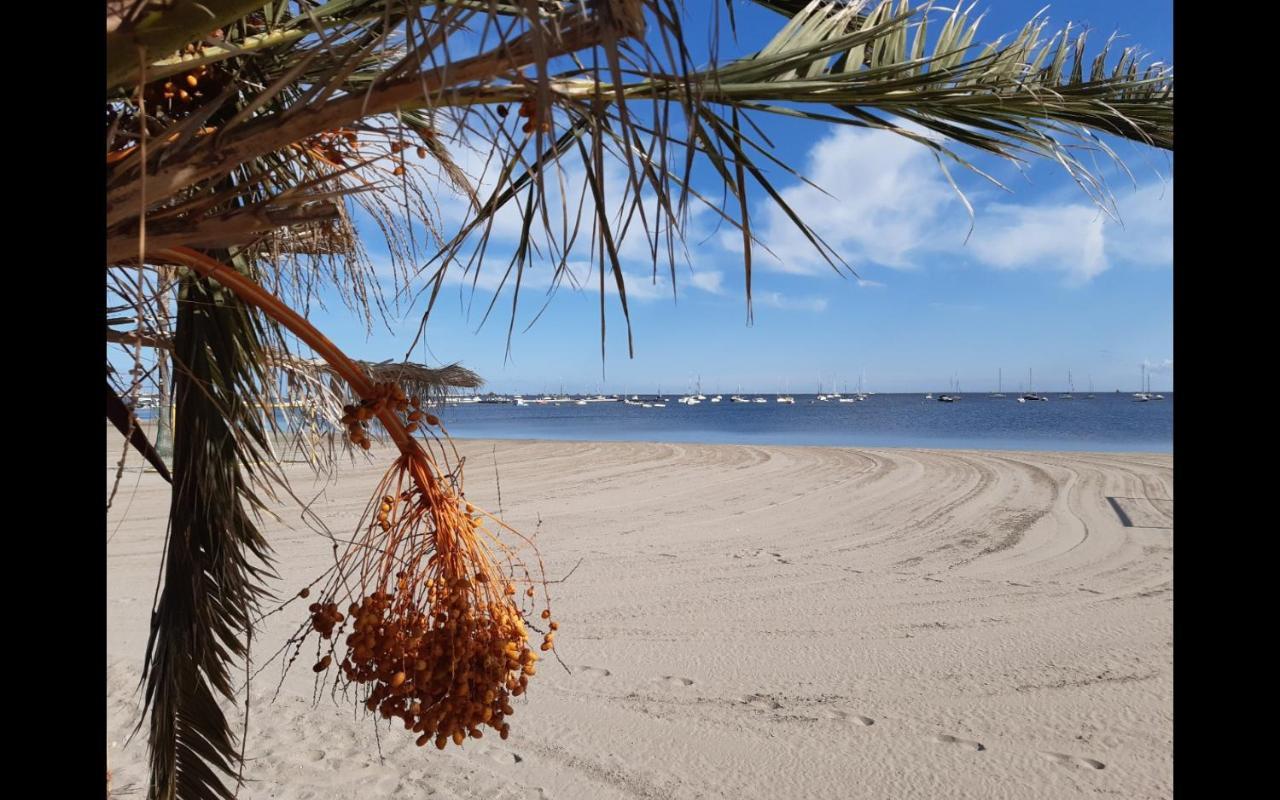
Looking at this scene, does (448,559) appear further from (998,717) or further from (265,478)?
(998,717)

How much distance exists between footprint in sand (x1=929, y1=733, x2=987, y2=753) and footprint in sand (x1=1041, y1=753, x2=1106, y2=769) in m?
0.34

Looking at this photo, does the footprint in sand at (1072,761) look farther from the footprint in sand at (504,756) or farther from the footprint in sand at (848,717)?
the footprint in sand at (504,756)

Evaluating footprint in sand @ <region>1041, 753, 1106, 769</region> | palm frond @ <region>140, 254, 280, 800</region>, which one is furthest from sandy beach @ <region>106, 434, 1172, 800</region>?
palm frond @ <region>140, 254, 280, 800</region>

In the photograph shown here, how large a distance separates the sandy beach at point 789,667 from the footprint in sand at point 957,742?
16mm

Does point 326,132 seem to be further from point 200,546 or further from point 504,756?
point 504,756

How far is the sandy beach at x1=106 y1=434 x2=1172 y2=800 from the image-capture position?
4273 millimetres

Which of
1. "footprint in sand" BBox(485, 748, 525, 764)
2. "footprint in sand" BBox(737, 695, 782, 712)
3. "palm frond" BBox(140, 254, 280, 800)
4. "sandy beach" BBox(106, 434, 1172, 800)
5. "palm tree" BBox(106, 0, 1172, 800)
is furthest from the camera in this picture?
"footprint in sand" BBox(737, 695, 782, 712)

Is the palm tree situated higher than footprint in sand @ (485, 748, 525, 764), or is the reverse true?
the palm tree

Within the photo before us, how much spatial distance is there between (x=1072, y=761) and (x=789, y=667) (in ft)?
6.43

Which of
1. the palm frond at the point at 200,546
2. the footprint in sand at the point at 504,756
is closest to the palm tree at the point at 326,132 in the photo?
the palm frond at the point at 200,546

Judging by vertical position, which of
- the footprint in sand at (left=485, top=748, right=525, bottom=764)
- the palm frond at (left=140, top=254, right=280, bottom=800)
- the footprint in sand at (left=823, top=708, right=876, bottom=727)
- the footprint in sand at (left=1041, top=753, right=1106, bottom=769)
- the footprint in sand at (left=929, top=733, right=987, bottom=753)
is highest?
the palm frond at (left=140, top=254, right=280, bottom=800)

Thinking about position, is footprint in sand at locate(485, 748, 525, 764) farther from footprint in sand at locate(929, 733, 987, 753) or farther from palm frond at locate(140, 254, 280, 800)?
footprint in sand at locate(929, 733, 987, 753)
